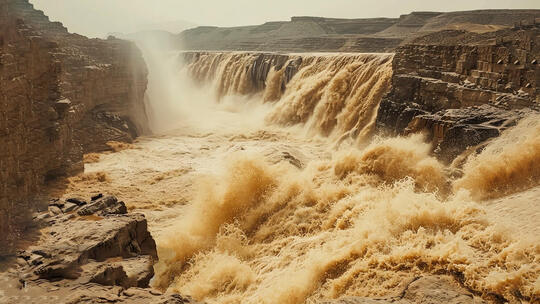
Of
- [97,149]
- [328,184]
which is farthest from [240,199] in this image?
[97,149]

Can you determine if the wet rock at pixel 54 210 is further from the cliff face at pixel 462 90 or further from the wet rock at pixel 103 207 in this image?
the cliff face at pixel 462 90

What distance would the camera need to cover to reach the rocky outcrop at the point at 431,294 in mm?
5035

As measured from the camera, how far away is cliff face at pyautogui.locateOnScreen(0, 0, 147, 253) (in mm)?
8609

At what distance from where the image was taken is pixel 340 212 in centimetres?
847

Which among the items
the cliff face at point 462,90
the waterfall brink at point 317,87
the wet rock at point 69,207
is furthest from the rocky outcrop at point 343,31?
the wet rock at point 69,207

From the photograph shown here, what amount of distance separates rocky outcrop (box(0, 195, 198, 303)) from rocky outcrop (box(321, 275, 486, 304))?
8.01ft

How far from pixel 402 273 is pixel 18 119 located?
8124 millimetres

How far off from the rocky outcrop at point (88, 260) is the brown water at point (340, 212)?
3.78 feet

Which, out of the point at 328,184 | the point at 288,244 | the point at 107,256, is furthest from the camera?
the point at 328,184

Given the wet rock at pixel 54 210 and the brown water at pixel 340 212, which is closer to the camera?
the brown water at pixel 340 212

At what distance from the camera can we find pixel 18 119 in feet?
30.0

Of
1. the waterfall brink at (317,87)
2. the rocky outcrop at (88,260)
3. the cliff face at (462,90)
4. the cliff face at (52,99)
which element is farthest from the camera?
the waterfall brink at (317,87)

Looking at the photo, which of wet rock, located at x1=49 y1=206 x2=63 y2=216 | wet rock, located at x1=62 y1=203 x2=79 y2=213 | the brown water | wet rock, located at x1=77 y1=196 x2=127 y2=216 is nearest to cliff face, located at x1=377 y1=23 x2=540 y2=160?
the brown water

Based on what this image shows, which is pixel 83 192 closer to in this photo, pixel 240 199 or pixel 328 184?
pixel 240 199
